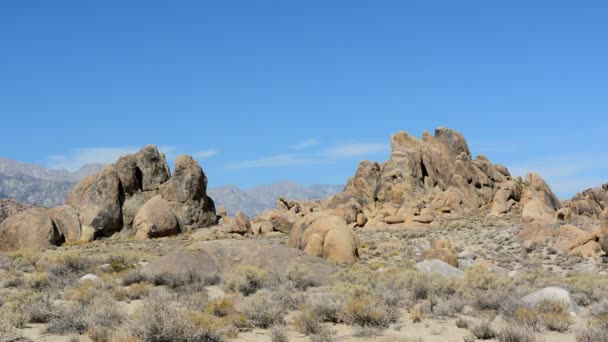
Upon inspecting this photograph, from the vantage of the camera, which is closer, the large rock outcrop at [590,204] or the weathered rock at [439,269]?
the weathered rock at [439,269]

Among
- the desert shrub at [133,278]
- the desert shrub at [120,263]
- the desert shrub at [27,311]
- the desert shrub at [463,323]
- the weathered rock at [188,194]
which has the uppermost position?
the weathered rock at [188,194]

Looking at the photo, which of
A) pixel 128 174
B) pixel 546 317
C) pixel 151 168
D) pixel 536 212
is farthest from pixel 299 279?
pixel 536 212

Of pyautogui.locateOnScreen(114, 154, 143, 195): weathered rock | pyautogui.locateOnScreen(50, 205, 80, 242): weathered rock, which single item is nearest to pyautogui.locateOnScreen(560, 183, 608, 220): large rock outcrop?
pyautogui.locateOnScreen(114, 154, 143, 195): weathered rock

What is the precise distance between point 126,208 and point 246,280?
3266 centimetres

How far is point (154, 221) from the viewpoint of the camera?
43969 millimetres

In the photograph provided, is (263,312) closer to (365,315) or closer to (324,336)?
(324,336)

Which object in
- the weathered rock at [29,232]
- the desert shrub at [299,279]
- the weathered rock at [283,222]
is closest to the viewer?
the desert shrub at [299,279]

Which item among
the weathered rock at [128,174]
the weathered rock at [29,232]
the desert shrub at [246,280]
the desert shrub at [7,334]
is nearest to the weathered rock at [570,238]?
the desert shrub at [246,280]

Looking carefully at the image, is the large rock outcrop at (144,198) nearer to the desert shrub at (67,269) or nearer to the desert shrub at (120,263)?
the desert shrub at (120,263)

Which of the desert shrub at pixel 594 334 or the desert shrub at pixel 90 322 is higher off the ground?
the desert shrub at pixel 90 322

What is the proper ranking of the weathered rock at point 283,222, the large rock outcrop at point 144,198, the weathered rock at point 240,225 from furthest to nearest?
1. the weathered rock at point 283,222
2. the weathered rock at point 240,225
3. the large rock outcrop at point 144,198

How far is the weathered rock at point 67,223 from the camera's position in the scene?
40.5 meters

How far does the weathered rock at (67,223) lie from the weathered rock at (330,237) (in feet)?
70.9

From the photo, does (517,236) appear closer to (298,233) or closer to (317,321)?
(298,233)
